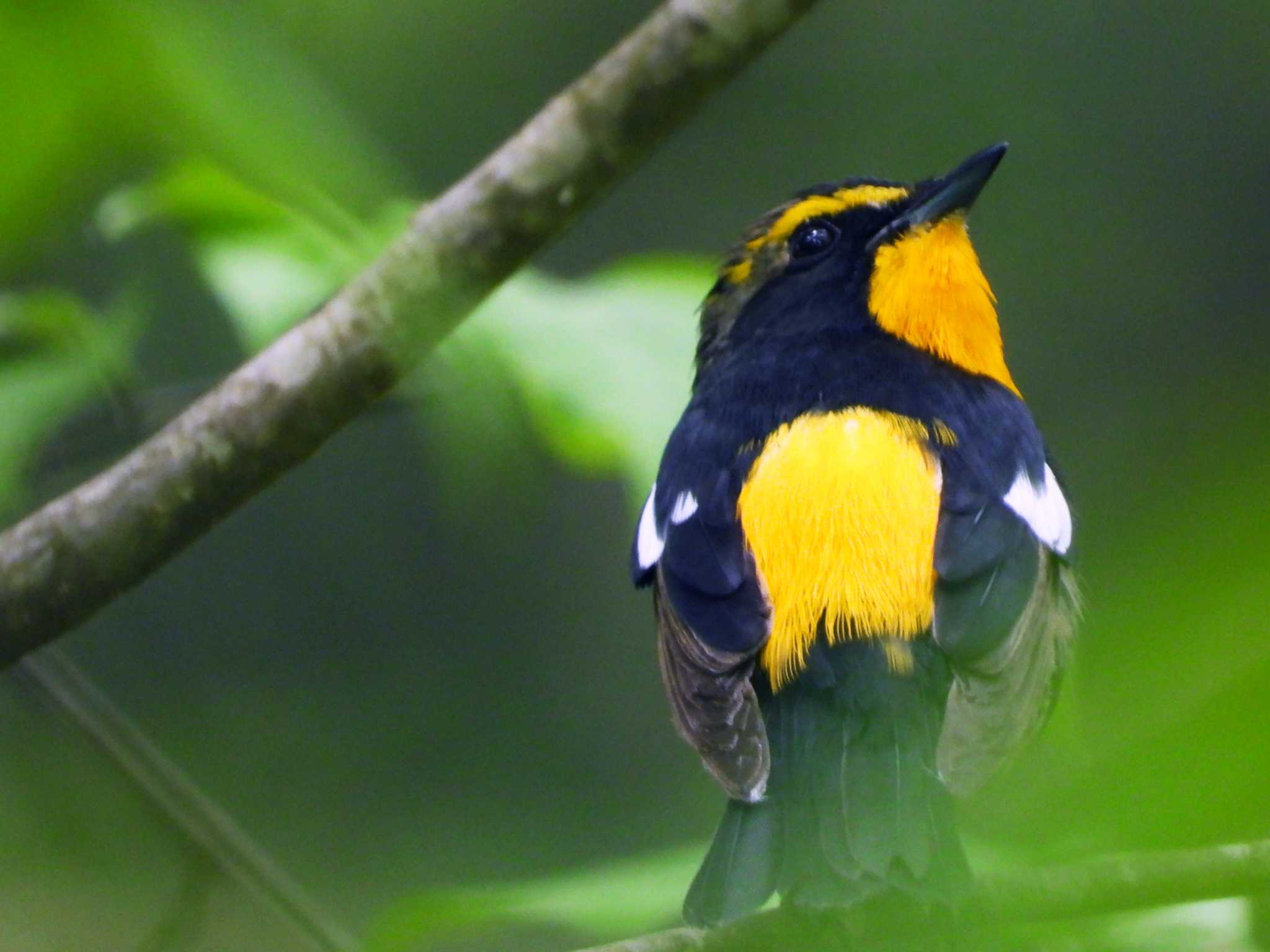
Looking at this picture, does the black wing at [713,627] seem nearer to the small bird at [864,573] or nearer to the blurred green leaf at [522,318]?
the small bird at [864,573]

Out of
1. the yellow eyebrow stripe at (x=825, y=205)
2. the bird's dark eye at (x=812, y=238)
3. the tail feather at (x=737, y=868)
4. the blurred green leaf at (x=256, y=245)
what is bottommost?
the tail feather at (x=737, y=868)

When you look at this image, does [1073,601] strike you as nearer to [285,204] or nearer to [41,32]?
[285,204]

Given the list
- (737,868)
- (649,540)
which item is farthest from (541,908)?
(649,540)

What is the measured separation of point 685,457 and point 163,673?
133 inches

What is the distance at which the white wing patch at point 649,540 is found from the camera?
261cm

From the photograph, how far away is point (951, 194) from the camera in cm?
275

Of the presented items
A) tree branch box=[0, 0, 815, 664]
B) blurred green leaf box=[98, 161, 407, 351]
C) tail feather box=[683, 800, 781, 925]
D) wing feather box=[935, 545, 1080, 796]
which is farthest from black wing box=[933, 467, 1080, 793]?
blurred green leaf box=[98, 161, 407, 351]

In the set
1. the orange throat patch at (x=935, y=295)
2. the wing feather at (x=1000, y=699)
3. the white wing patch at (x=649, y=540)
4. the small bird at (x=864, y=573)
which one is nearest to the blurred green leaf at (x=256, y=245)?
the small bird at (x=864, y=573)

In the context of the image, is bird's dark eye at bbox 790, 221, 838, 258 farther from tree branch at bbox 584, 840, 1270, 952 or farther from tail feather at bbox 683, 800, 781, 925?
tree branch at bbox 584, 840, 1270, 952

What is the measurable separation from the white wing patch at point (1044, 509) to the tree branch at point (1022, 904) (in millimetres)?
778

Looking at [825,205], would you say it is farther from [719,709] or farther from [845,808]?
[845,808]

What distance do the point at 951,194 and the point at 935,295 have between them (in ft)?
0.63

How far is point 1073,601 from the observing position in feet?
8.73

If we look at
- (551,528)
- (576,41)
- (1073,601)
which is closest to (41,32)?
(1073,601)
